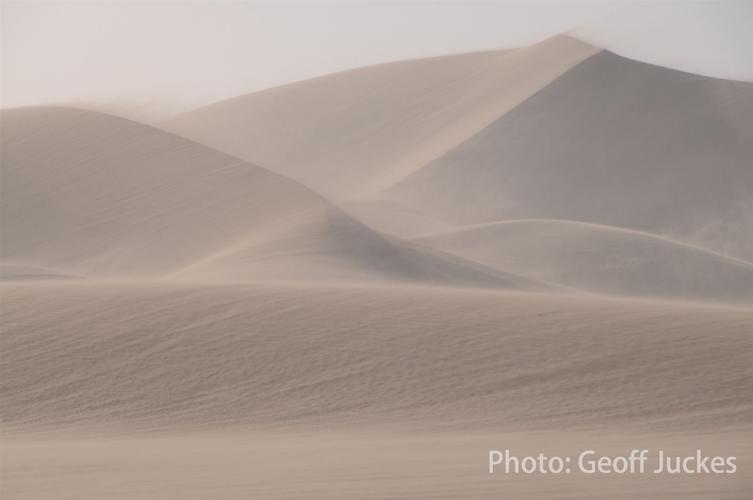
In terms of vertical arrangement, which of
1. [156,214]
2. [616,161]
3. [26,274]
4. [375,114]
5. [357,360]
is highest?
[375,114]

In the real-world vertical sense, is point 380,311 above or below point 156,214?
below

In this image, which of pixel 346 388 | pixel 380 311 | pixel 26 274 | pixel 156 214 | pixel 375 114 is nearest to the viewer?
pixel 346 388

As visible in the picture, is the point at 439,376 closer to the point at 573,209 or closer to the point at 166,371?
the point at 166,371

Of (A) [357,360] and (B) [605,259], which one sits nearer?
(A) [357,360]

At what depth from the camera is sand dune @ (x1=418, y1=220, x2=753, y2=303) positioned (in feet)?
194

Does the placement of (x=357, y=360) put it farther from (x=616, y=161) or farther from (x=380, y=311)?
(x=616, y=161)

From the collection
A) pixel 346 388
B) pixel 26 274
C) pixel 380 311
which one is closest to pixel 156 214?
pixel 26 274

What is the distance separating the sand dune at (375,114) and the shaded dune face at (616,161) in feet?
6.63

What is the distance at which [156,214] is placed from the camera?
53.9 metres

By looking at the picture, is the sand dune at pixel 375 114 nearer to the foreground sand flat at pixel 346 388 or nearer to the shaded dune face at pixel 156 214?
the shaded dune face at pixel 156 214

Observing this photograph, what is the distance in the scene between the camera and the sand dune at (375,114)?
252 feet

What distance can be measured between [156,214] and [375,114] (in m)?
32.0

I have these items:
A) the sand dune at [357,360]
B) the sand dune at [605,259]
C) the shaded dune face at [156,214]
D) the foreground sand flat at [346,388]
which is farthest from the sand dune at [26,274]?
the sand dune at [605,259]

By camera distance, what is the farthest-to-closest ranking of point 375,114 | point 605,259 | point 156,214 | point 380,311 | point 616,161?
point 375,114, point 616,161, point 605,259, point 156,214, point 380,311
